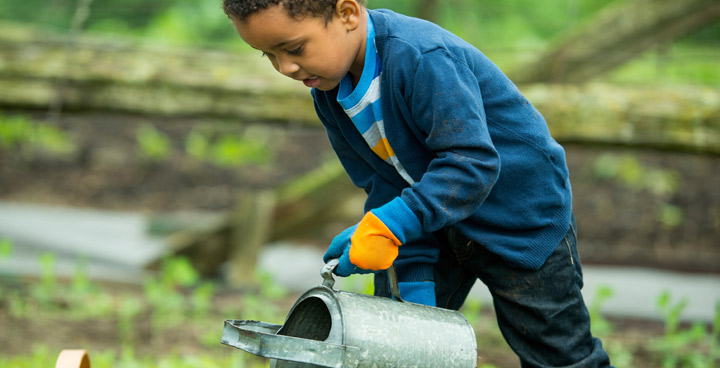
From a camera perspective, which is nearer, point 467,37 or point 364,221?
point 364,221

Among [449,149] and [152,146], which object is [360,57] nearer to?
[449,149]

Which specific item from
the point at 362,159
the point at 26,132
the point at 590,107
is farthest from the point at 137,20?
the point at 362,159

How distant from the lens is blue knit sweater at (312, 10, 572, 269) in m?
1.76

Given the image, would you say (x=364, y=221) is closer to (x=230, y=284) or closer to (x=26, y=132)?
(x=230, y=284)

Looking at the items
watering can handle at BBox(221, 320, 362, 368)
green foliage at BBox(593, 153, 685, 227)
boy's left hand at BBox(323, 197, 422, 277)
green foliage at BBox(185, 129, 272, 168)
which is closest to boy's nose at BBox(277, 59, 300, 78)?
boy's left hand at BBox(323, 197, 422, 277)

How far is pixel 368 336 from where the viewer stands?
5.62 ft

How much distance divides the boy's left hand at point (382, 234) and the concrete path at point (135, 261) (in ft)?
8.57

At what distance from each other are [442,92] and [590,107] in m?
2.11

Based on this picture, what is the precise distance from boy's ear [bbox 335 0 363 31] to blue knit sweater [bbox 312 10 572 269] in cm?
7

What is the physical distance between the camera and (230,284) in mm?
4688

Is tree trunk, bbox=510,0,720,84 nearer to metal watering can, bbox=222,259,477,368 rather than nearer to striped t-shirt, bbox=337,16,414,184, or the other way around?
striped t-shirt, bbox=337,16,414,184

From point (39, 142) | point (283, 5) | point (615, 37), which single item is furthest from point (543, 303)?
point (39, 142)

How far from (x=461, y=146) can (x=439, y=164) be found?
7cm

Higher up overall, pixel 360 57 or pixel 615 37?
pixel 360 57
